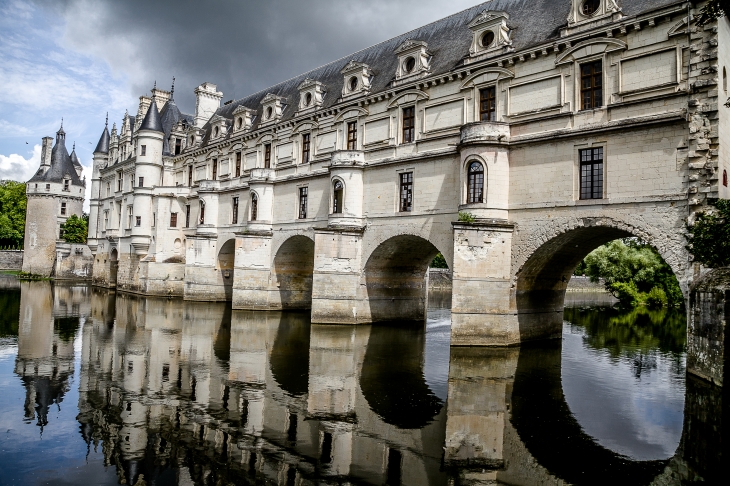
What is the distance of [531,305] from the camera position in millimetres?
20625

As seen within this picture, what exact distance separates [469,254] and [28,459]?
14607 millimetres

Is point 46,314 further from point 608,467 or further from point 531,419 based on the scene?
point 608,467

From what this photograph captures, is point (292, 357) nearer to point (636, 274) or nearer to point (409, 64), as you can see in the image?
point (409, 64)

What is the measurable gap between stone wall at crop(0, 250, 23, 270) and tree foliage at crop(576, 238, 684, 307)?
68.8 metres

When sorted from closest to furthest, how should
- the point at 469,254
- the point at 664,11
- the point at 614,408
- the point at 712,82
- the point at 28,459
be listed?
the point at 28,459 < the point at 614,408 < the point at 712,82 < the point at 664,11 < the point at 469,254

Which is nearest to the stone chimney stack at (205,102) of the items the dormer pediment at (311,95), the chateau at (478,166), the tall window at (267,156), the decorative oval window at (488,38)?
the chateau at (478,166)

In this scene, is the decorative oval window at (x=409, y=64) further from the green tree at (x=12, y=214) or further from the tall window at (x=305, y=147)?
the green tree at (x=12, y=214)

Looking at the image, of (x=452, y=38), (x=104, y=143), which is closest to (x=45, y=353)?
(x=452, y=38)

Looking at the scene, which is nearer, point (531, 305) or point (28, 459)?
point (28, 459)

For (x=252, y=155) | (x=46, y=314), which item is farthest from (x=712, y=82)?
(x=46, y=314)

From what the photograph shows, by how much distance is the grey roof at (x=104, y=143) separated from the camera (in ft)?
189

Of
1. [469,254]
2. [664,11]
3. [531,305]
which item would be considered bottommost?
[531,305]

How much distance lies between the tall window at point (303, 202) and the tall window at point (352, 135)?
14.0ft

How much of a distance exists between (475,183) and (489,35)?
6.48 m
